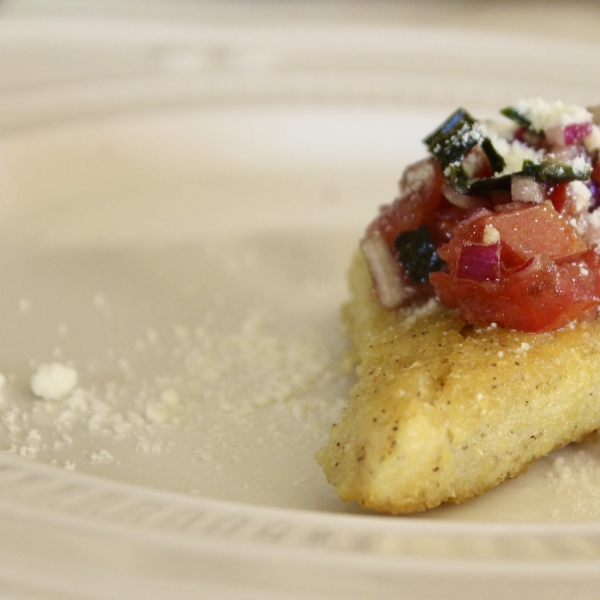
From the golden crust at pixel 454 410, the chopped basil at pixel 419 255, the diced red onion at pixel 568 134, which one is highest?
the diced red onion at pixel 568 134

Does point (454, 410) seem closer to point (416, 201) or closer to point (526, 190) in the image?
point (526, 190)

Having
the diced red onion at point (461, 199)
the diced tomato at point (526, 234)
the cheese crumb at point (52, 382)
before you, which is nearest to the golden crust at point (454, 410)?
the diced tomato at point (526, 234)

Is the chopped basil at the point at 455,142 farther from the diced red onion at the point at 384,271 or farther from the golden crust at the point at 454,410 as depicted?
the golden crust at the point at 454,410

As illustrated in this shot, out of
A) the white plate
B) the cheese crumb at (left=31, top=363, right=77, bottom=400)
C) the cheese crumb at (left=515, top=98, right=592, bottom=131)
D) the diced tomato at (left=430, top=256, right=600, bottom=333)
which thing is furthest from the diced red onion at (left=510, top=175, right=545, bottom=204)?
the cheese crumb at (left=31, top=363, right=77, bottom=400)

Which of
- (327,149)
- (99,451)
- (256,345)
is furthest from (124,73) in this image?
(99,451)

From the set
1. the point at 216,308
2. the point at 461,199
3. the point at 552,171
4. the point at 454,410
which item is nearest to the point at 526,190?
the point at 552,171

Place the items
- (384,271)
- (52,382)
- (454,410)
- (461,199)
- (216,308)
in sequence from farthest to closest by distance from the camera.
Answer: (216,308)
(384,271)
(52,382)
(461,199)
(454,410)

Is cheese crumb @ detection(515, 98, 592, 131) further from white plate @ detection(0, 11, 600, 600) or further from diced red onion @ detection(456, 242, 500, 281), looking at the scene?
white plate @ detection(0, 11, 600, 600)

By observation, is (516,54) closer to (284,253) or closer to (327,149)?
(327,149)
